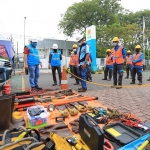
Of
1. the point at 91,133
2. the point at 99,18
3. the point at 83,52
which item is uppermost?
the point at 99,18

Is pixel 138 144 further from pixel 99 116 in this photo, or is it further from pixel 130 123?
pixel 99 116

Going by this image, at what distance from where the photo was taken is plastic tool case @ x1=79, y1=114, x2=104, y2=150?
1446 millimetres

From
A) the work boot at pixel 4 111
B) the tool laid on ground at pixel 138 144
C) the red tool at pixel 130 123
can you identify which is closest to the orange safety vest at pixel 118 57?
the red tool at pixel 130 123

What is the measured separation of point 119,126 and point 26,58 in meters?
4.00

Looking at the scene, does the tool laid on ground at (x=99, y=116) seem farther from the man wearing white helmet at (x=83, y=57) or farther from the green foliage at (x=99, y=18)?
the green foliage at (x=99, y=18)

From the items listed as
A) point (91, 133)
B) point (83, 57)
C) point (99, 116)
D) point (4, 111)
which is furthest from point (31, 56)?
point (91, 133)

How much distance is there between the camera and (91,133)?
158 centimetres

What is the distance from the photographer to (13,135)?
1671 mm

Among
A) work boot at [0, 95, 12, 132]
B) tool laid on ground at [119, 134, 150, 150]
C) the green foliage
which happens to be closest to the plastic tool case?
tool laid on ground at [119, 134, 150, 150]

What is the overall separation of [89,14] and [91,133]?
3152cm

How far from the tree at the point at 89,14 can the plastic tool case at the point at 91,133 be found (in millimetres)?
30589

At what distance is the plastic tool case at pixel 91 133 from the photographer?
1.45 metres

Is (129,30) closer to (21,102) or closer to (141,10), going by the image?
(141,10)

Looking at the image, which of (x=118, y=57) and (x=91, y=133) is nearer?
(x=91, y=133)
